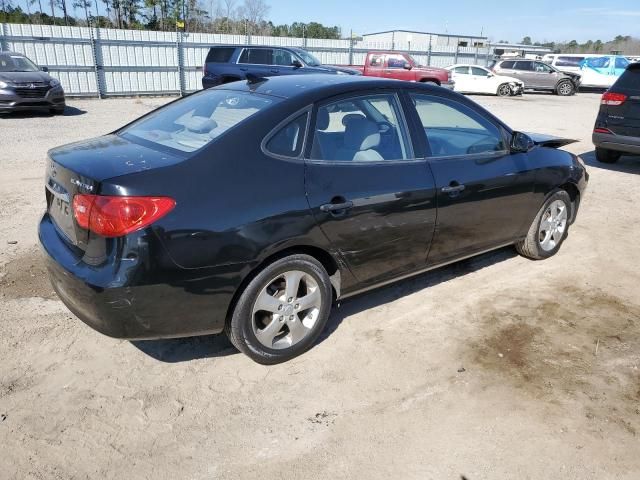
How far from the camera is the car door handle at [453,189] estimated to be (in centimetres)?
370

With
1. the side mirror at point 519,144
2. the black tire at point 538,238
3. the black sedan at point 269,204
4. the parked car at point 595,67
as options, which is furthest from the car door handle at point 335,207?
the parked car at point 595,67

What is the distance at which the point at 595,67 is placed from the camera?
27875 mm

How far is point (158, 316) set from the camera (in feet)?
8.93

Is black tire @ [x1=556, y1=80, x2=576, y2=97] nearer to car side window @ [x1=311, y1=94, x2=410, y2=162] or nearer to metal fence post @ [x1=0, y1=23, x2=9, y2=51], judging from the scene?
metal fence post @ [x1=0, y1=23, x2=9, y2=51]

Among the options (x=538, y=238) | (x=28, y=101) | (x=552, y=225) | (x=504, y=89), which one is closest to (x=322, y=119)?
(x=538, y=238)

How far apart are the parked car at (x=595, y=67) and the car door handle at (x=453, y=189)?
→ 28402 millimetres

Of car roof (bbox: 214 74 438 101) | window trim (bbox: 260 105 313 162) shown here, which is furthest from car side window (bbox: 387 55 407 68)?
window trim (bbox: 260 105 313 162)

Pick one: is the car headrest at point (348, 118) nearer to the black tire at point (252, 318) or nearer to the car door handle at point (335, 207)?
the car door handle at point (335, 207)

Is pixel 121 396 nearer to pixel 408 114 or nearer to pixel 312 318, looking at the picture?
pixel 312 318

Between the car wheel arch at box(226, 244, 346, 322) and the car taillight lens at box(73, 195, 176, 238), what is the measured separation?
0.59 metres

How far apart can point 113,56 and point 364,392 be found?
20193 millimetres

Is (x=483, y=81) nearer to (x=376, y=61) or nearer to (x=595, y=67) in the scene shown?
(x=376, y=61)

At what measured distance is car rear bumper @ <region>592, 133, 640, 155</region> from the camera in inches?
322

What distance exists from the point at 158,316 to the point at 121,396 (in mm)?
564
